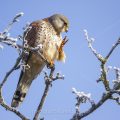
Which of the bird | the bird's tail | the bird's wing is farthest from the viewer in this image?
the bird

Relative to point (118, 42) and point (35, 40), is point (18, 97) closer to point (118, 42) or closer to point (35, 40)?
point (35, 40)

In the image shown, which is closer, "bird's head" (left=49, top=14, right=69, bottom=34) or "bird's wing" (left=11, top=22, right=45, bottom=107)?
"bird's wing" (left=11, top=22, right=45, bottom=107)

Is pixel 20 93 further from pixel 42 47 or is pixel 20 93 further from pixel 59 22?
pixel 59 22

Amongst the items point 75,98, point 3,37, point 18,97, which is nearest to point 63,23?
point 18,97

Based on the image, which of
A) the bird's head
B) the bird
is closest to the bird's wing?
the bird

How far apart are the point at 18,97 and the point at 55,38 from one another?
→ 7.15 ft

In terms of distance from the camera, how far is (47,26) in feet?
31.5

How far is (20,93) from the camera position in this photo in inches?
313

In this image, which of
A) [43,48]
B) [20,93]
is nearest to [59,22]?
[43,48]

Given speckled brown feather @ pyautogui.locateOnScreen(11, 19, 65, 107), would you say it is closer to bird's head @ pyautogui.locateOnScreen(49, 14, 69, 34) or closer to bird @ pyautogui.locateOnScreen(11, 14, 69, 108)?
bird @ pyautogui.locateOnScreen(11, 14, 69, 108)

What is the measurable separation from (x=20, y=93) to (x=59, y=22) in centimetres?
287

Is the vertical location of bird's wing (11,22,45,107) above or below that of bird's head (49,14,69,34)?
below

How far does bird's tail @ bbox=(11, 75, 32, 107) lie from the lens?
24.3ft

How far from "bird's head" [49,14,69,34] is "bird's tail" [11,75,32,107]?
6.04 ft
